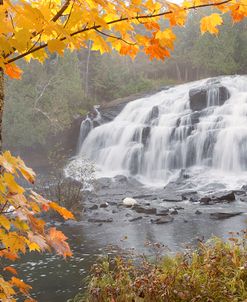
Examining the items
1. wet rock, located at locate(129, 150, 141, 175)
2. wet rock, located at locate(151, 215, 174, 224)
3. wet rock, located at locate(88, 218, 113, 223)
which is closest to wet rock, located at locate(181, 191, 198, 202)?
wet rock, located at locate(151, 215, 174, 224)

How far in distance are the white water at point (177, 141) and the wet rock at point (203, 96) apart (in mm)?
229

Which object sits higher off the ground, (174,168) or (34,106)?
(34,106)

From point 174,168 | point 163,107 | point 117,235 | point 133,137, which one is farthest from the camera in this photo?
point 163,107

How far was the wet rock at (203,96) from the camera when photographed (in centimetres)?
2377

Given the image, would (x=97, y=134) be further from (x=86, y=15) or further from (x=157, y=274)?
(x=86, y=15)

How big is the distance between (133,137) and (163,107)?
3.37 m

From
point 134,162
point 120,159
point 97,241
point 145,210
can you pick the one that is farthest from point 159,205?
point 120,159

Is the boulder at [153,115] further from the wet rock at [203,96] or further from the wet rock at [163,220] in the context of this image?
the wet rock at [163,220]


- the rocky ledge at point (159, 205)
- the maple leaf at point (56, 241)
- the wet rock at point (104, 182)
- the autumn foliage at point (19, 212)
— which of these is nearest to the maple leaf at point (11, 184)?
the autumn foliage at point (19, 212)

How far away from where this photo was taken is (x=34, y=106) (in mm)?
24812

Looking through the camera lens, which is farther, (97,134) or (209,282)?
(97,134)

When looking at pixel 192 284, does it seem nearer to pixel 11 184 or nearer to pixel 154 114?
pixel 11 184

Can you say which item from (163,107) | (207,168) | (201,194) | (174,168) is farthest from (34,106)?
(201,194)

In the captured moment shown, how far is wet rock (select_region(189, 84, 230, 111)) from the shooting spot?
23766 millimetres
